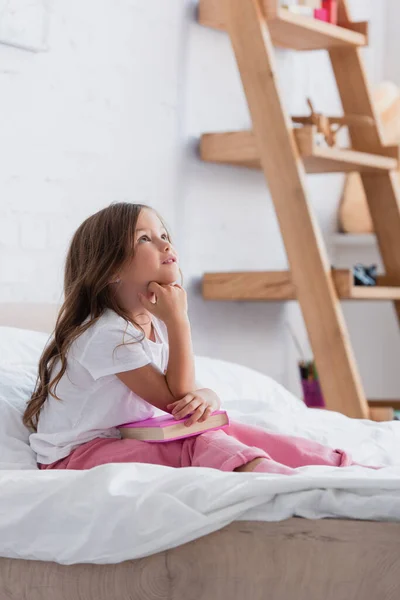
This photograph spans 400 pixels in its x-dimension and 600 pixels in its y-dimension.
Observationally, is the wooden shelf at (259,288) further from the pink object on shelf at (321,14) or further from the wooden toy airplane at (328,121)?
the pink object on shelf at (321,14)

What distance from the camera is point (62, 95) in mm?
2332

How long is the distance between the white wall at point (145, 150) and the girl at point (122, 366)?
0.71 m

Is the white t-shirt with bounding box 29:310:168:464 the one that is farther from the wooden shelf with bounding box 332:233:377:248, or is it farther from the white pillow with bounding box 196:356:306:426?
the wooden shelf with bounding box 332:233:377:248

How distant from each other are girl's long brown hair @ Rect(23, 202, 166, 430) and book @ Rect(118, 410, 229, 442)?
0.49ft

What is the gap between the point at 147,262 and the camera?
150 centimetres

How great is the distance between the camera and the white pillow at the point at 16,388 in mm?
1426

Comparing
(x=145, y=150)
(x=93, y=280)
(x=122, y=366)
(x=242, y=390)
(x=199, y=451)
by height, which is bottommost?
(x=242, y=390)

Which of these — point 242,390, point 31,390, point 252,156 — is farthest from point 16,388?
point 252,156

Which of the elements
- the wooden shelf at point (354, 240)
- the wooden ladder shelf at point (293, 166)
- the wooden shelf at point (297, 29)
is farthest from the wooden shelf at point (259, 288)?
the wooden shelf at point (297, 29)

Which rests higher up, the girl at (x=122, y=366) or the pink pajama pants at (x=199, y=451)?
the girl at (x=122, y=366)

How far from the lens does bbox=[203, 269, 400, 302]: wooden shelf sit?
2.58 metres

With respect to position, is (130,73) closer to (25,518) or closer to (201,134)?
(201,134)

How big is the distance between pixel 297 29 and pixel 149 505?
1.88 meters

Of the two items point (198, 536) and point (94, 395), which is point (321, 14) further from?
point (198, 536)
